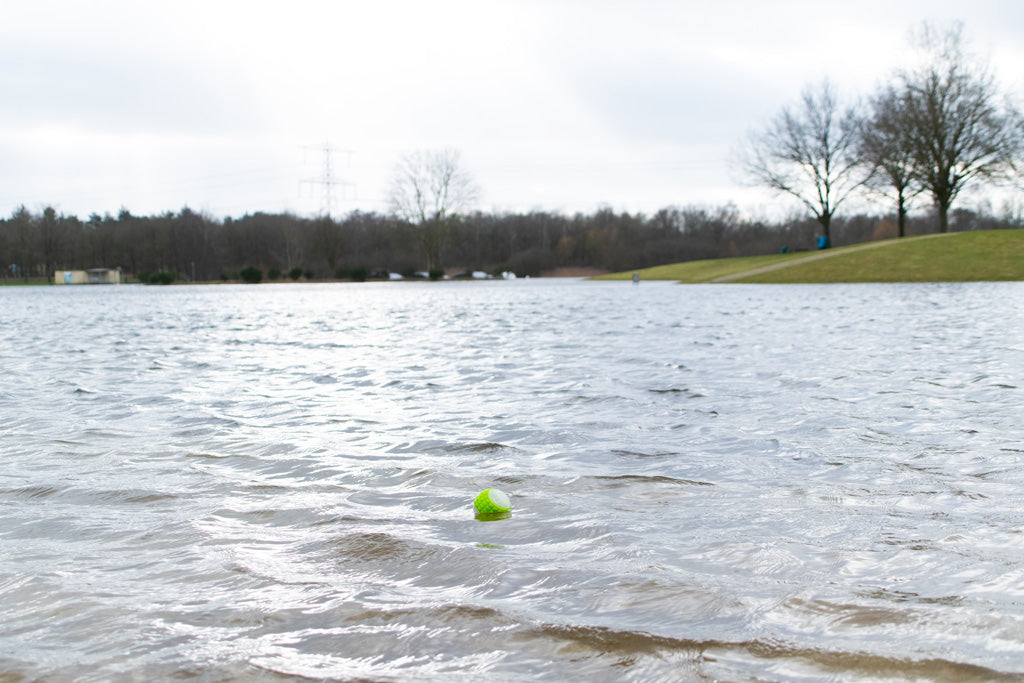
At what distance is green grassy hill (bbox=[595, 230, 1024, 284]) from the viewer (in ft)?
109

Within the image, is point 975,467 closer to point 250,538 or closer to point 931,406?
point 931,406

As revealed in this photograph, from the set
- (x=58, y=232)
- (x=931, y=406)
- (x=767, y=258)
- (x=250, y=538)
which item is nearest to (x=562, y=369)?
(x=931, y=406)

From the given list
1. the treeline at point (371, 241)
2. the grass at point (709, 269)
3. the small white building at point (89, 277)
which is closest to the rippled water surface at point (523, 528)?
the grass at point (709, 269)

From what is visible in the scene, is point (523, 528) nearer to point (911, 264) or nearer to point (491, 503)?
point (491, 503)

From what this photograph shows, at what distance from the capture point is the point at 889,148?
47406 millimetres

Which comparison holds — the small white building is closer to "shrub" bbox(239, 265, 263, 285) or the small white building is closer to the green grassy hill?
"shrub" bbox(239, 265, 263, 285)

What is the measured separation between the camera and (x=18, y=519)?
370cm

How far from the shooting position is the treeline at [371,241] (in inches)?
2894

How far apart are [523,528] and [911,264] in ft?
124

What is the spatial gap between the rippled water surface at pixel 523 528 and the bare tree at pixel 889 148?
4523cm

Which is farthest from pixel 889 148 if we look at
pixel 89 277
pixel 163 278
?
pixel 89 277

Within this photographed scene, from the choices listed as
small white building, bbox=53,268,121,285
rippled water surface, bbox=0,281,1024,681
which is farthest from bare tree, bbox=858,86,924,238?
small white building, bbox=53,268,121,285

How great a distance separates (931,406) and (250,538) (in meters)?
5.28

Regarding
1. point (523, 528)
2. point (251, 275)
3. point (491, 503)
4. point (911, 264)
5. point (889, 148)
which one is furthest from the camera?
point (251, 275)
